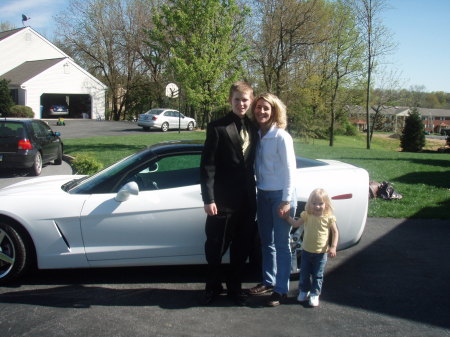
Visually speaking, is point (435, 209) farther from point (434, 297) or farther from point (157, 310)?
point (157, 310)

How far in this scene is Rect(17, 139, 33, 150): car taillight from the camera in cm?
1075

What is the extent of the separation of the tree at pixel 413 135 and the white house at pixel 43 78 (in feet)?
90.3

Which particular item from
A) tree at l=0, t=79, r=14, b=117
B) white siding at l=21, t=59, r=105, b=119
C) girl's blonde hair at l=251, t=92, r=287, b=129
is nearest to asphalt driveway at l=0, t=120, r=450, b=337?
girl's blonde hair at l=251, t=92, r=287, b=129

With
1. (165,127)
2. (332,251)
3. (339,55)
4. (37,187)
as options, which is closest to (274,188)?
(332,251)

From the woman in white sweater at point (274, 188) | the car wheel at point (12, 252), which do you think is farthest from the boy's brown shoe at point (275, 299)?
the car wheel at point (12, 252)

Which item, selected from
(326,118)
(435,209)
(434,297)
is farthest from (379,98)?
(434,297)

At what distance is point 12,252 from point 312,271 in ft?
8.71

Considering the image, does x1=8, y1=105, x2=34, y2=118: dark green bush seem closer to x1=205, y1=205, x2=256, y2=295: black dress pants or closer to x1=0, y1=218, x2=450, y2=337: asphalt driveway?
x1=0, y1=218, x2=450, y2=337: asphalt driveway

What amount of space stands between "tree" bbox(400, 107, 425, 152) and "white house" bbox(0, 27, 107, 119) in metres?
27.5

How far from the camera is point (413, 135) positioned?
39.0m

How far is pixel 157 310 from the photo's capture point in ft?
12.1

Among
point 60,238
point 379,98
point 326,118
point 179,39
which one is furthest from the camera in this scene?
point 379,98

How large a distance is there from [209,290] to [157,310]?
1.50 feet

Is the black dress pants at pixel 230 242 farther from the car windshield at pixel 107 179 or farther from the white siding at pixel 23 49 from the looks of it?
the white siding at pixel 23 49
